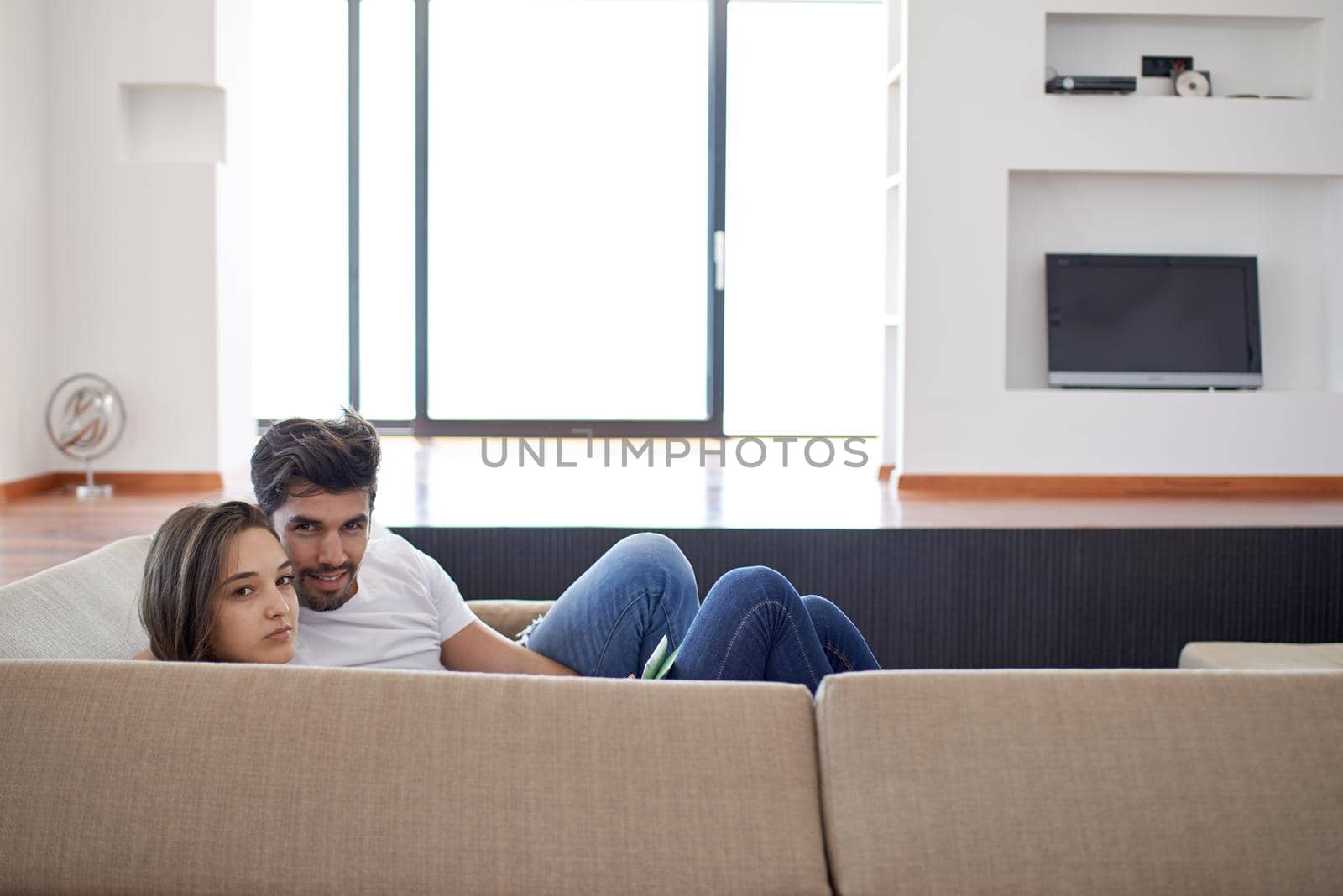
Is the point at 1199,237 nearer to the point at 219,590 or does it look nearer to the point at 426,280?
the point at 426,280

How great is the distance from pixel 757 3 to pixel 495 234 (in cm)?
212

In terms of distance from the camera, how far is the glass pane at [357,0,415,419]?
26.3ft

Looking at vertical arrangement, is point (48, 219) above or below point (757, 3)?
below

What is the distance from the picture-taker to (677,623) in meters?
2.39

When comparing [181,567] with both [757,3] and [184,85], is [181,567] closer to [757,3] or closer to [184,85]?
[184,85]

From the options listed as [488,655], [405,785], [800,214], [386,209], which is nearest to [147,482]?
[386,209]

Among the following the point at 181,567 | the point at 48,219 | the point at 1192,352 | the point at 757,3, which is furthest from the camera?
the point at 757,3

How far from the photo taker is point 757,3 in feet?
26.2

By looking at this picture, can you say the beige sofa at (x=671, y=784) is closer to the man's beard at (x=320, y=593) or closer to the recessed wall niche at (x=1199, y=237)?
the man's beard at (x=320, y=593)

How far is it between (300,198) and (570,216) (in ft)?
5.45

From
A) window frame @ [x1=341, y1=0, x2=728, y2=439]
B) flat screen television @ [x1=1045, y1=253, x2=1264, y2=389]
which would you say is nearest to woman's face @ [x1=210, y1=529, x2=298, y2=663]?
flat screen television @ [x1=1045, y1=253, x2=1264, y2=389]

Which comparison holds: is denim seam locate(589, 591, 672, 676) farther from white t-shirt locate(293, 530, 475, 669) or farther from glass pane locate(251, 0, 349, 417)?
glass pane locate(251, 0, 349, 417)

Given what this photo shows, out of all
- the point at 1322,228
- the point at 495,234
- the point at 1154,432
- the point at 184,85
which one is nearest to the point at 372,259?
the point at 495,234

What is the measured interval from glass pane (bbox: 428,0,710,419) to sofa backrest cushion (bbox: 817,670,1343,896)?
6.82m
